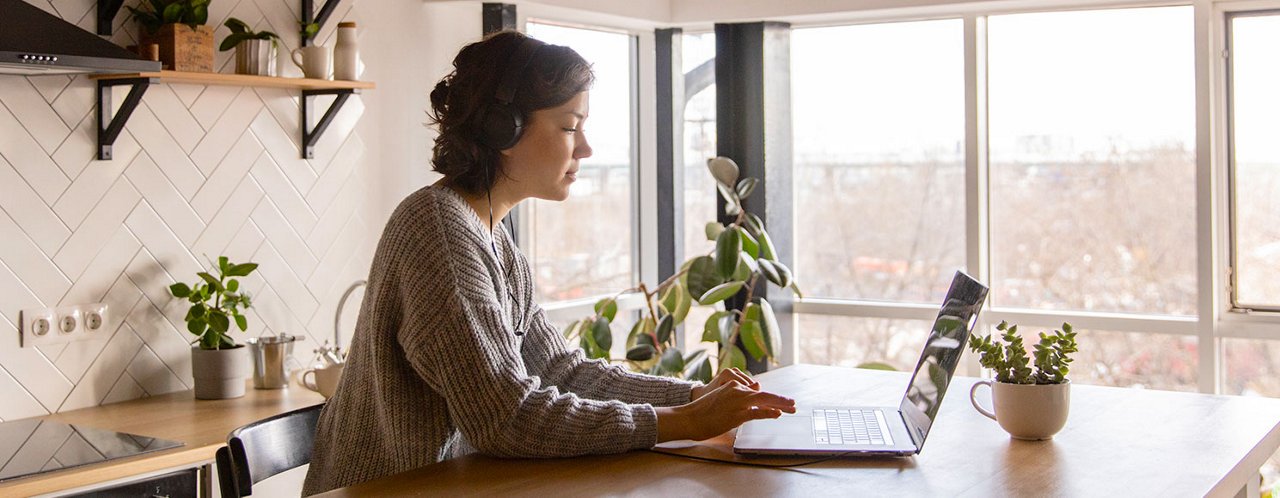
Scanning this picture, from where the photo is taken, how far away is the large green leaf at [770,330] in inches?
145

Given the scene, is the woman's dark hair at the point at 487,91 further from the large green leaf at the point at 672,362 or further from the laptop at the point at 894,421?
the large green leaf at the point at 672,362

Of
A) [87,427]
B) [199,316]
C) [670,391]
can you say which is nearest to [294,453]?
[670,391]

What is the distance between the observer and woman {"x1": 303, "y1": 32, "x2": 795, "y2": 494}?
1617 millimetres

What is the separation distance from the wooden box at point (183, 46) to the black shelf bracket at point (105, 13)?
0.08 m

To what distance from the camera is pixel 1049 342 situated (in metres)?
1.75

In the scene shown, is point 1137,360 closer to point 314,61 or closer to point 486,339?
point 314,61

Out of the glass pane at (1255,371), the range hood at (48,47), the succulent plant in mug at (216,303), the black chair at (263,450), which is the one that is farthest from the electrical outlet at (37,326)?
the glass pane at (1255,371)

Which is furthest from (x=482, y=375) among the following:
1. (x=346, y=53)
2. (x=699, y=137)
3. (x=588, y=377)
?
(x=699, y=137)

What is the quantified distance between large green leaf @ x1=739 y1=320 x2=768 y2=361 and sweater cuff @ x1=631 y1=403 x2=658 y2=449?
6.64 ft

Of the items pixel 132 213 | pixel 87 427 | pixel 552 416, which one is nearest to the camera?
pixel 552 416

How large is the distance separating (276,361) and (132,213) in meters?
0.49

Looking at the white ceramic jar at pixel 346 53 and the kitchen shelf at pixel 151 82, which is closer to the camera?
the kitchen shelf at pixel 151 82

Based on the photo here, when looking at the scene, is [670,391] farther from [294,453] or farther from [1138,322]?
[1138,322]

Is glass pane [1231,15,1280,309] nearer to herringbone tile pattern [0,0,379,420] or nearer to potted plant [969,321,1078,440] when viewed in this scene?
potted plant [969,321,1078,440]
